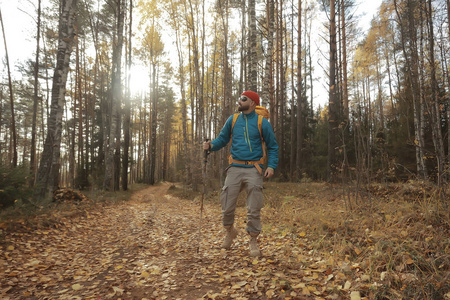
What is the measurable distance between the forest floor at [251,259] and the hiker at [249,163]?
0.63m

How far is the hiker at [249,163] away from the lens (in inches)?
142

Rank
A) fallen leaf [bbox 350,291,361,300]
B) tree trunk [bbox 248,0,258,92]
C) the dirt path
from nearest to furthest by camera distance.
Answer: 1. fallen leaf [bbox 350,291,361,300]
2. the dirt path
3. tree trunk [bbox 248,0,258,92]

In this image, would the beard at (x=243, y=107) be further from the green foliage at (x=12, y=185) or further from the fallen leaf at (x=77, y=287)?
the green foliage at (x=12, y=185)

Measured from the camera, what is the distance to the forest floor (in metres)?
2.45

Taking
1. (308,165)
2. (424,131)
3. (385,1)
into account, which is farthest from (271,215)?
(385,1)

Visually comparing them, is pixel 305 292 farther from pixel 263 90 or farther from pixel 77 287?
pixel 263 90

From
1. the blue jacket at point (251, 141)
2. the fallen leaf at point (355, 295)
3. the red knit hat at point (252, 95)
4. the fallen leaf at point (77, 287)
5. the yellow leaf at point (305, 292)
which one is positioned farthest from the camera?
the red knit hat at point (252, 95)

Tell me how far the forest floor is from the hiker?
2.08ft

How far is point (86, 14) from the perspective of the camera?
16344 millimetres

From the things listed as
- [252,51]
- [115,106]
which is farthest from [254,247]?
[115,106]

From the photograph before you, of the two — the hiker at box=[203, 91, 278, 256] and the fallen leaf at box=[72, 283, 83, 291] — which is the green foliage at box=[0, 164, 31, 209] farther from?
the hiker at box=[203, 91, 278, 256]

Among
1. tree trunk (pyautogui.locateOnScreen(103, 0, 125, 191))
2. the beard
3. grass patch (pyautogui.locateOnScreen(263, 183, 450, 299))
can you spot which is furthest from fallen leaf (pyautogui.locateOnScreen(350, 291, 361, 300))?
tree trunk (pyautogui.locateOnScreen(103, 0, 125, 191))

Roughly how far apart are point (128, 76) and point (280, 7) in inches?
428

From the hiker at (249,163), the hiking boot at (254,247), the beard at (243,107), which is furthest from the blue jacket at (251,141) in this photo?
the hiking boot at (254,247)
